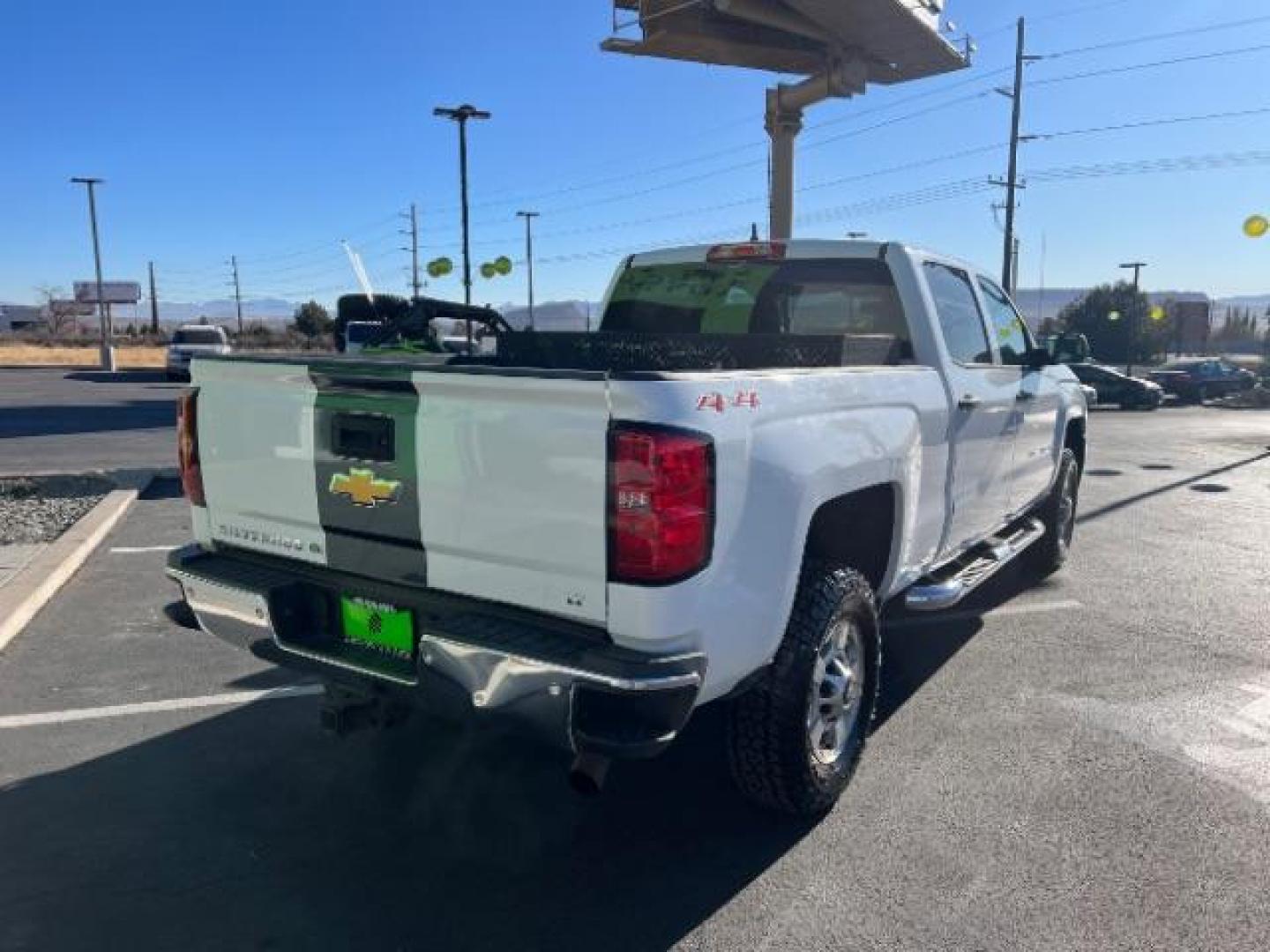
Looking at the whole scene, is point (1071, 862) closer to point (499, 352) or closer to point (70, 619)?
point (499, 352)

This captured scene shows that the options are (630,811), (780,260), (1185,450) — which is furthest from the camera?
(1185,450)

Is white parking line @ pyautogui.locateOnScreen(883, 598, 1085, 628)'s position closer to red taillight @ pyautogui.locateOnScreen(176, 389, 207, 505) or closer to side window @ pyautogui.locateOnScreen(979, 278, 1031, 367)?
side window @ pyautogui.locateOnScreen(979, 278, 1031, 367)

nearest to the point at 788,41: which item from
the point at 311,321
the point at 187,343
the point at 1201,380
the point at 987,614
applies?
the point at 1201,380

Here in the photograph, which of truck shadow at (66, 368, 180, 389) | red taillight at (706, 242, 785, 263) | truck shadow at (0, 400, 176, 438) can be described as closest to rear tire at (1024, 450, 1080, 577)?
red taillight at (706, 242, 785, 263)

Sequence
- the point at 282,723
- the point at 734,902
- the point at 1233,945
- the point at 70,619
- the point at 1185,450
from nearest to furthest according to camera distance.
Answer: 1. the point at 1233,945
2. the point at 734,902
3. the point at 282,723
4. the point at 70,619
5. the point at 1185,450

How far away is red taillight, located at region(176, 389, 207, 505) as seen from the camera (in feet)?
11.7

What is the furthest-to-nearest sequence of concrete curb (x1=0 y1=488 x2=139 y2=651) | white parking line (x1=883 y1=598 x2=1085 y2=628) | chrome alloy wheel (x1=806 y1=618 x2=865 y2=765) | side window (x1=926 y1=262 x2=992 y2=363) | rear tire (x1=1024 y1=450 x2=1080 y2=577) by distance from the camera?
1. rear tire (x1=1024 y1=450 x2=1080 y2=577)
2. white parking line (x1=883 y1=598 x2=1085 y2=628)
3. concrete curb (x1=0 y1=488 x2=139 y2=651)
4. side window (x1=926 y1=262 x2=992 y2=363)
5. chrome alloy wheel (x1=806 y1=618 x2=865 y2=765)

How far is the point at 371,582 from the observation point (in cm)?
308

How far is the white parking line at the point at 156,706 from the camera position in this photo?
414cm

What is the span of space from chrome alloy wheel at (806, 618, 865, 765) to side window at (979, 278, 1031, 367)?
2496 mm

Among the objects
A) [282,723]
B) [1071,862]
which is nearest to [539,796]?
[282,723]

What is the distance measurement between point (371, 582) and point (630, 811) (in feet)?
4.15

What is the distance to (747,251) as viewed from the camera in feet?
16.0

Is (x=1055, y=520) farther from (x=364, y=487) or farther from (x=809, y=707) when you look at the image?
(x=364, y=487)
